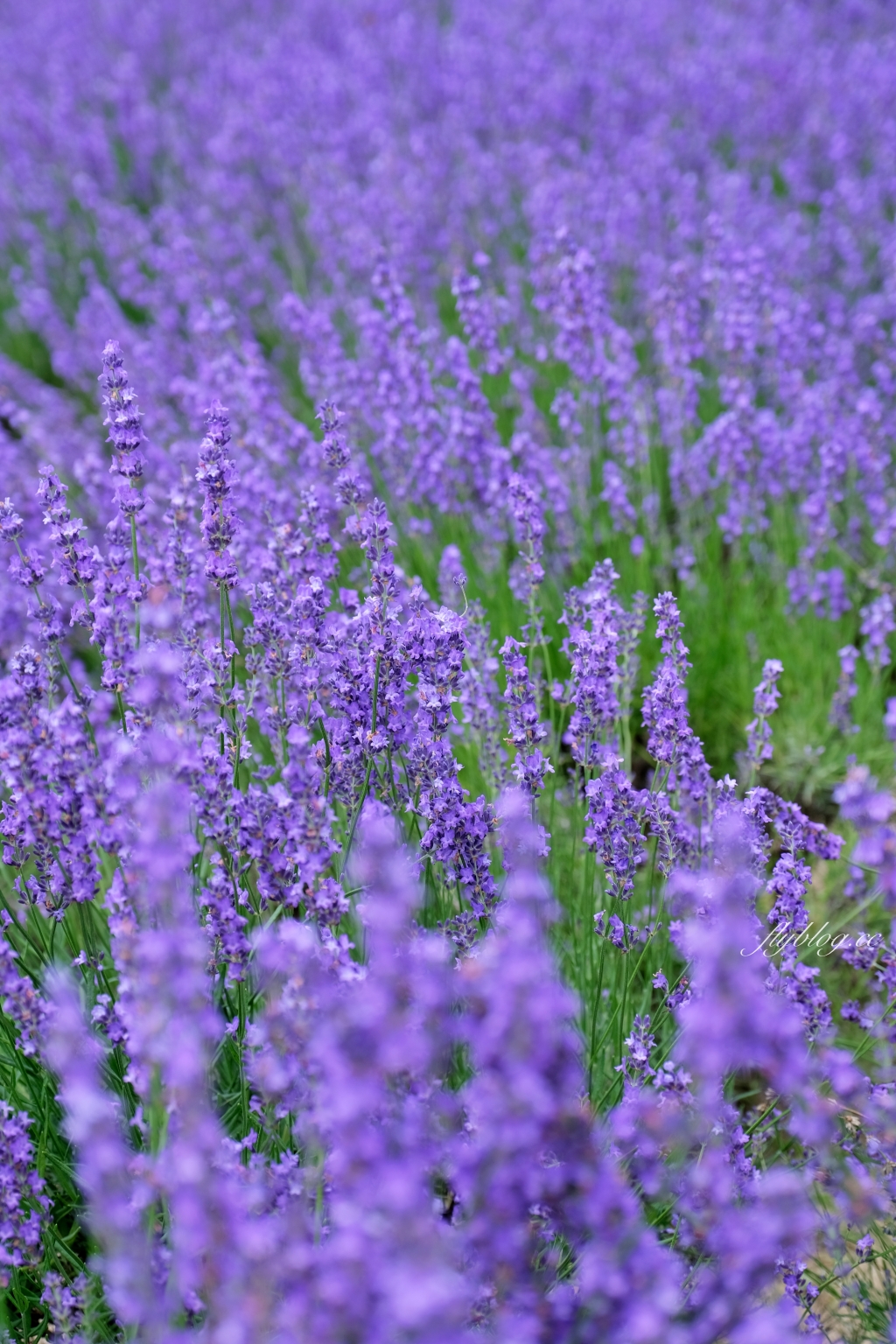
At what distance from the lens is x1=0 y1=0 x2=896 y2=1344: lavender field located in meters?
1.21

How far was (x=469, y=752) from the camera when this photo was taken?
3.14 metres

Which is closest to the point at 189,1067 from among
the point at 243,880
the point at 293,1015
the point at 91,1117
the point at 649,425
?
the point at 91,1117

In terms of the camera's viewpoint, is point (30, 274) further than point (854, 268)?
Yes

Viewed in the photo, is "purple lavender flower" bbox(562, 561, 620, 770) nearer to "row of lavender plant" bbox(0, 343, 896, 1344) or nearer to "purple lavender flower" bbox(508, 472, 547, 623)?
"row of lavender plant" bbox(0, 343, 896, 1344)

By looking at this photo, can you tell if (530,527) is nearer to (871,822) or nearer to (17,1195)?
(871,822)

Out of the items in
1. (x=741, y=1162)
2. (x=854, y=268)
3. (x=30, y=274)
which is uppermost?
(x=30, y=274)

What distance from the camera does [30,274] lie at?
6.75 meters

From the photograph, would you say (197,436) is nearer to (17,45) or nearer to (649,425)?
(649,425)

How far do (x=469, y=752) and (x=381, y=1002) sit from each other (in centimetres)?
201

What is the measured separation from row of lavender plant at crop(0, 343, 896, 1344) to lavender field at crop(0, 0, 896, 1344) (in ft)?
0.03

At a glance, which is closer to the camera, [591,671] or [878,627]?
[591,671]

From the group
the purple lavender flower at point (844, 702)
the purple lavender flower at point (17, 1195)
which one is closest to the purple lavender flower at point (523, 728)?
the purple lavender flower at point (17, 1195)

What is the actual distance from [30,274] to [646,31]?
3.89m

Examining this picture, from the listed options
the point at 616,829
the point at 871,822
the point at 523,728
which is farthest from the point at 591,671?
the point at 871,822
